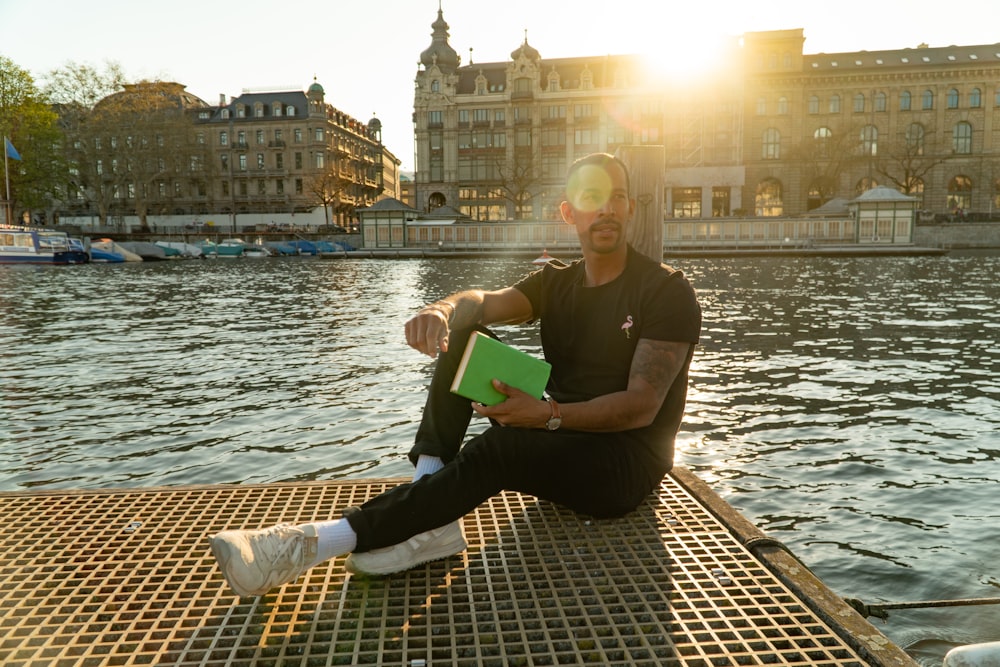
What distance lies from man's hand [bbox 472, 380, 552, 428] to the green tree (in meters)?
69.6

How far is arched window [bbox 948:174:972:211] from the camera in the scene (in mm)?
69438

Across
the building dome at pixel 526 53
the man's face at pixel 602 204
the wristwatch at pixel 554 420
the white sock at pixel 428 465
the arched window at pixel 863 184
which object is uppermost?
the building dome at pixel 526 53

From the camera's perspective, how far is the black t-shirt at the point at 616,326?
3365mm

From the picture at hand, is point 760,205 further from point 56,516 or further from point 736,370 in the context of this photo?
point 56,516

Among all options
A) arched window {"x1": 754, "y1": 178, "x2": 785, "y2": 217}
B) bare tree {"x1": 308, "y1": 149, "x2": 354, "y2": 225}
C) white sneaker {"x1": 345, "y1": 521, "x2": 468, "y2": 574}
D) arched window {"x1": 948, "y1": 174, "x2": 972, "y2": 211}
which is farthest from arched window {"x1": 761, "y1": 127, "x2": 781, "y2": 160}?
white sneaker {"x1": 345, "y1": 521, "x2": 468, "y2": 574}

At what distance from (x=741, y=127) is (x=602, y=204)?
72030 mm

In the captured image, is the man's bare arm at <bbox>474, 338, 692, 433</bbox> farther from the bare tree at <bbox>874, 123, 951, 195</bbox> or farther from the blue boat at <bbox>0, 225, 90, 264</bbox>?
the bare tree at <bbox>874, 123, 951, 195</bbox>

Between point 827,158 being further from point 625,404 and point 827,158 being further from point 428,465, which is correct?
point 428,465

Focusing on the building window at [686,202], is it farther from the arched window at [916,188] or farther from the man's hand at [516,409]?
the man's hand at [516,409]

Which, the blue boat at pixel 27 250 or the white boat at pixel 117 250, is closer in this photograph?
the blue boat at pixel 27 250

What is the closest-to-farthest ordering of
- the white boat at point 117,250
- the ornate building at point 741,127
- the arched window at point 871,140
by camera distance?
the white boat at point 117,250 → the ornate building at point 741,127 → the arched window at point 871,140

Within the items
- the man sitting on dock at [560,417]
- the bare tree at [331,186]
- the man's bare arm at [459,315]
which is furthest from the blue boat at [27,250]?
the man sitting on dock at [560,417]

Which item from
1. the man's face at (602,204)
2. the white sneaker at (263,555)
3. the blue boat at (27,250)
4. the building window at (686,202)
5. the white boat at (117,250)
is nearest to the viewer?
the white sneaker at (263,555)

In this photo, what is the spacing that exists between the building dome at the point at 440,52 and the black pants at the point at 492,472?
78001 millimetres
